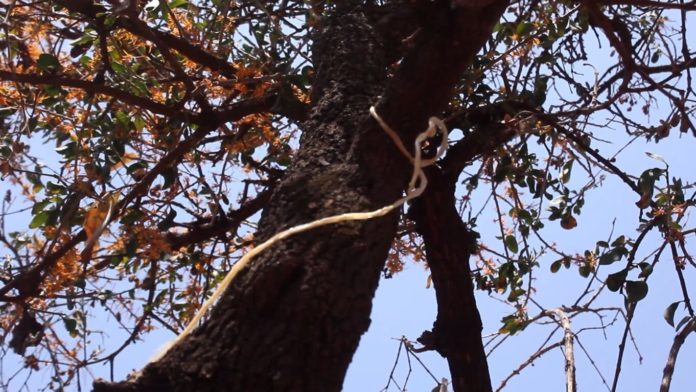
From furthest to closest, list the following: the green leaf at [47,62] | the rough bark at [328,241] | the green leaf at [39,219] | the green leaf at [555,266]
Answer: the green leaf at [555,266] → the green leaf at [39,219] → the green leaf at [47,62] → the rough bark at [328,241]

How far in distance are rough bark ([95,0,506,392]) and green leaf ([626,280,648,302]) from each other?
0.72 metres

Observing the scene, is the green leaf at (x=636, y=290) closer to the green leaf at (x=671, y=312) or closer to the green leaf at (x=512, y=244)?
the green leaf at (x=671, y=312)

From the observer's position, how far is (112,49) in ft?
7.65

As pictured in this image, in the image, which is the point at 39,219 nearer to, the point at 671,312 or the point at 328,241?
the point at 328,241

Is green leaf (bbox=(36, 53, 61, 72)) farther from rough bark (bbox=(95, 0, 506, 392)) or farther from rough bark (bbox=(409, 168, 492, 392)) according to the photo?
rough bark (bbox=(409, 168, 492, 392))

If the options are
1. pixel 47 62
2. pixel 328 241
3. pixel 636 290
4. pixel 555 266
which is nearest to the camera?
pixel 328 241

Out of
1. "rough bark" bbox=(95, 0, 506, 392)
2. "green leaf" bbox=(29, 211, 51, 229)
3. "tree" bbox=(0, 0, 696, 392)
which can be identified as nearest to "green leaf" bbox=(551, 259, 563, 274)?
"tree" bbox=(0, 0, 696, 392)

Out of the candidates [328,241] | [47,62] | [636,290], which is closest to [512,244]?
[636,290]

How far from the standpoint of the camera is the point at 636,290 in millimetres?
1923

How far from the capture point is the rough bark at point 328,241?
1.10m

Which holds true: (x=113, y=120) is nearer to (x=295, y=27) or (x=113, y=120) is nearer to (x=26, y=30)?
(x=26, y=30)

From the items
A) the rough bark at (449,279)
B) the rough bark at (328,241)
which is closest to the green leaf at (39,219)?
the rough bark at (328,241)

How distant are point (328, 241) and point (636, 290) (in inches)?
39.8

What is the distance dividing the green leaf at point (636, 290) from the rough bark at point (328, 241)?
28.5 inches
